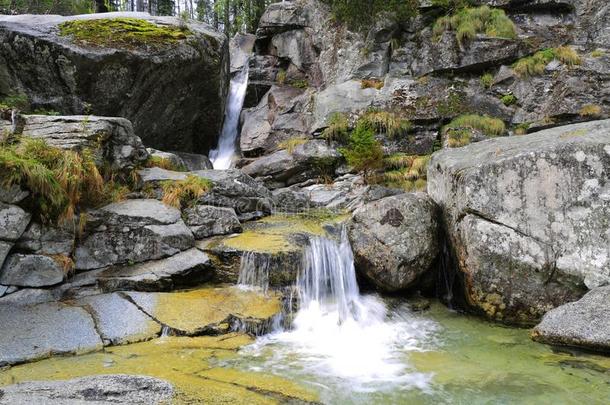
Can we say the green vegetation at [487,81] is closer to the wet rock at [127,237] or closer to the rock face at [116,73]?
the rock face at [116,73]

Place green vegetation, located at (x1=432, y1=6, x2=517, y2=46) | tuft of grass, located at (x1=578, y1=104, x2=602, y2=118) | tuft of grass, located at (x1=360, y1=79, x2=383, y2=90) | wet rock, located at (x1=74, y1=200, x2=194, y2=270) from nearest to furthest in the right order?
wet rock, located at (x1=74, y1=200, x2=194, y2=270), tuft of grass, located at (x1=578, y1=104, x2=602, y2=118), green vegetation, located at (x1=432, y1=6, x2=517, y2=46), tuft of grass, located at (x1=360, y1=79, x2=383, y2=90)

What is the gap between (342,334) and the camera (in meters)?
6.50

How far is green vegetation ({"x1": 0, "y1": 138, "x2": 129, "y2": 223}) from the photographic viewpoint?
626 cm

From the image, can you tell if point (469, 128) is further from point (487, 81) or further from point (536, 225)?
point (536, 225)

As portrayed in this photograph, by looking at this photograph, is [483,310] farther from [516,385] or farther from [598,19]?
[598,19]

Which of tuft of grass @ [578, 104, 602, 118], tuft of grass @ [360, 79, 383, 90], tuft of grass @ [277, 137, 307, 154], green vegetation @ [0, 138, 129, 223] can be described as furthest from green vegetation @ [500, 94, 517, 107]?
green vegetation @ [0, 138, 129, 223]

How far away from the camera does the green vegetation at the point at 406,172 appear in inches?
477

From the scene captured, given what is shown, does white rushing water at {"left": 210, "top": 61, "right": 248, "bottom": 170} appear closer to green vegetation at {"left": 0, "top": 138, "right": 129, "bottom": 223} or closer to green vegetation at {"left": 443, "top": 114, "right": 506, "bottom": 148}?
green vegetation at {"left": 443, "top": 114, "right": 506, "bottom": 148}

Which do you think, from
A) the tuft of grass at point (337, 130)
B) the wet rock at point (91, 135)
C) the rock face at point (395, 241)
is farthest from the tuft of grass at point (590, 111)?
the wet rock at point (91, 135)

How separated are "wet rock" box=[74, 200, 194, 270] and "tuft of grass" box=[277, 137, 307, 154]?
639 centimetres

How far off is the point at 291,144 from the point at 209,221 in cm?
599

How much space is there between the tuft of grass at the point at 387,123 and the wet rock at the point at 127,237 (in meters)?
7.62

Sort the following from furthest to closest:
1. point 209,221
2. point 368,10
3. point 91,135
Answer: point 368,10
point 209,221
point 91,135

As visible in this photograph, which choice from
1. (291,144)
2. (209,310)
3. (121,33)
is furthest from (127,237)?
(291,144)
